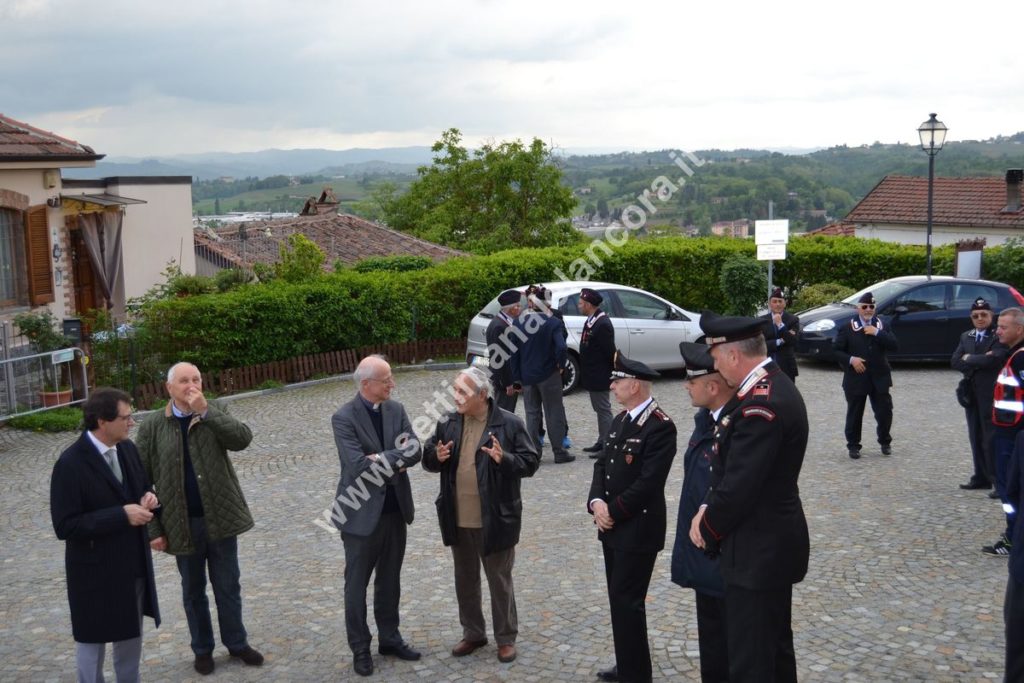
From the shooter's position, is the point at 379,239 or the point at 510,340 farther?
the point at 379,239

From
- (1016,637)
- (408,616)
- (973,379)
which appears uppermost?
(973,379)

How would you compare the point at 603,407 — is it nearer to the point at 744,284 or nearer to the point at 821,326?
the point at 821,326

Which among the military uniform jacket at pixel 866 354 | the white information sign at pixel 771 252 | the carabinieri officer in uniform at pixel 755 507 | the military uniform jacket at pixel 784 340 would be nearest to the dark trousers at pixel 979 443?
the military uniform jacket at pixel 866 354

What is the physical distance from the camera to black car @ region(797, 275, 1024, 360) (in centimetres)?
1736

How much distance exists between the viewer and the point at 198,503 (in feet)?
20.5

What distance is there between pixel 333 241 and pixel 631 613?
31.1 meters

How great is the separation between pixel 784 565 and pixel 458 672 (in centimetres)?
239

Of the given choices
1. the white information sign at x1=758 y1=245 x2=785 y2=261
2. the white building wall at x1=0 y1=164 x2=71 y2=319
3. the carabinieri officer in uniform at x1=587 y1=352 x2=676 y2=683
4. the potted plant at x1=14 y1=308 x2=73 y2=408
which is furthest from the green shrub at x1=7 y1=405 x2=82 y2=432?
the white information sign at x1=758 y1=245 x2=785 y2=261

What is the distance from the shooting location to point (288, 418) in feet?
46.0

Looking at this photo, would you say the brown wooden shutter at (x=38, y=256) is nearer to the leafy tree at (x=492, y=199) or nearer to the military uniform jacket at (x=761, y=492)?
the military uniform jacket at (x=761, y=492)

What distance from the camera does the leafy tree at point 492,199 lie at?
4209cm

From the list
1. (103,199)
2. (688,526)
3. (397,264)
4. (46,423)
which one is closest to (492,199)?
(397,264)

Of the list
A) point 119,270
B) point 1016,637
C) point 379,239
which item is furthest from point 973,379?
point 379,239

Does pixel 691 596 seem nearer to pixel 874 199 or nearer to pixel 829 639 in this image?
pixel 829 639
